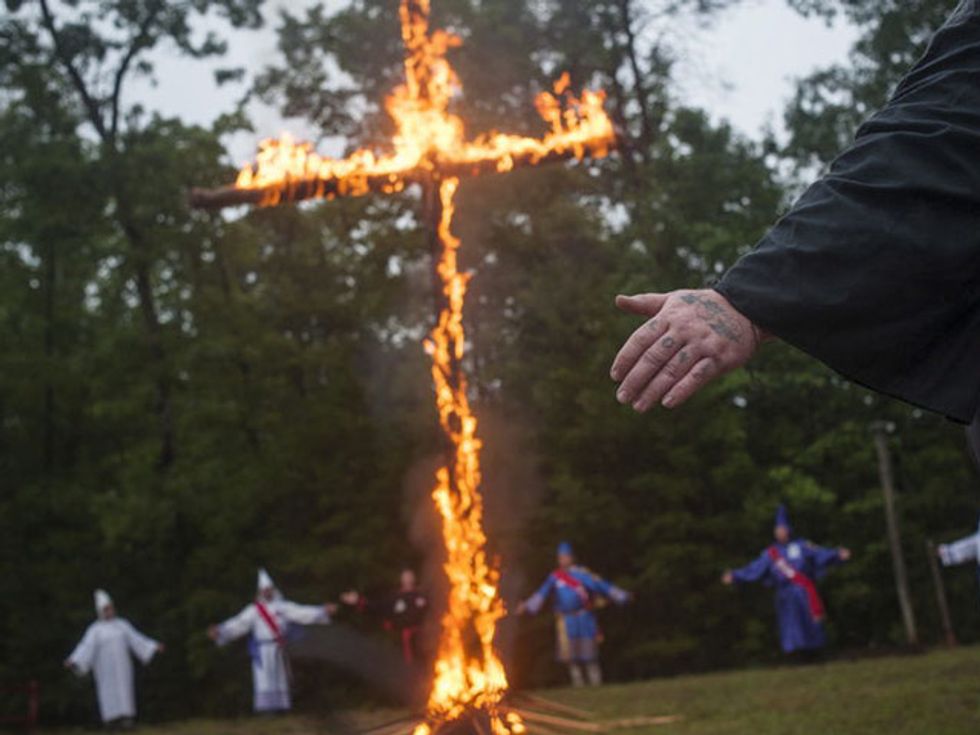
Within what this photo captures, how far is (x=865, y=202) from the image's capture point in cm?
220

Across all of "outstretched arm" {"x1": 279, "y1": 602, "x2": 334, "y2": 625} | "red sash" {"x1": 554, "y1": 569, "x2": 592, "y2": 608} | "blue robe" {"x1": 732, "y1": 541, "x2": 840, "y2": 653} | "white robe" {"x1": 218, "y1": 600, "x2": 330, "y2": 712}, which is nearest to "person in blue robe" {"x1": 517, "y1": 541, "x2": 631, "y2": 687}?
"red sash" {"x1": 554, "y1": 569, "x2": 592, "y2": 608}

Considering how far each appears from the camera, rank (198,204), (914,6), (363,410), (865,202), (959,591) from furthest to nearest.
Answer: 1. (363,410)
2. (959,591)
3. (914,6)
4. (198,204)
5. (865,202)

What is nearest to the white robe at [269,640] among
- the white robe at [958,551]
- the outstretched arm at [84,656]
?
the outstretched arm at [84,656]

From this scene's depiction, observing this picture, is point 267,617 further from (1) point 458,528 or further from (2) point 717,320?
(2) point 717,320

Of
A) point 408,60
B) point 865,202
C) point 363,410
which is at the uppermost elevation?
point 363,410

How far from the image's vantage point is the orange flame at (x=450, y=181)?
672 centimetres

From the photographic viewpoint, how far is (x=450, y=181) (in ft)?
26.2

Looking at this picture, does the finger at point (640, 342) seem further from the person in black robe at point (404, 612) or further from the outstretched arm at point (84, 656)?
the outstretched arm at point (84, 656)

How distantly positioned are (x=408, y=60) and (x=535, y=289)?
59.9ft

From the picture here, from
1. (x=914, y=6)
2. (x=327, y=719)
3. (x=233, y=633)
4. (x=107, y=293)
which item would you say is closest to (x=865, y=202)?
(x=327, y=719)

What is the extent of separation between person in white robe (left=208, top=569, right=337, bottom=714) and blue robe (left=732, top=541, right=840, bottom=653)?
5.72m

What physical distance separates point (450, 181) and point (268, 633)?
11.4 meters

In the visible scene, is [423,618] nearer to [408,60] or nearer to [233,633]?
[233,633]

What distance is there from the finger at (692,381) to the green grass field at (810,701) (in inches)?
198
